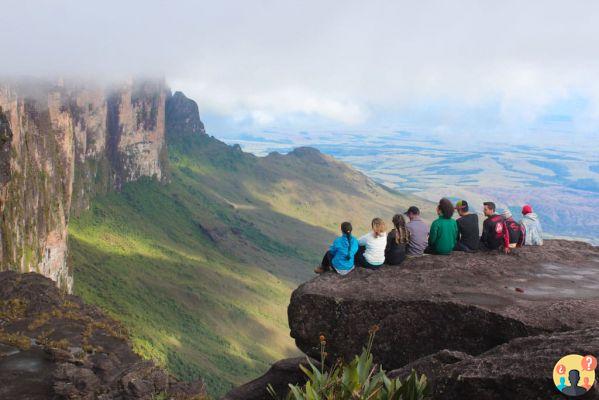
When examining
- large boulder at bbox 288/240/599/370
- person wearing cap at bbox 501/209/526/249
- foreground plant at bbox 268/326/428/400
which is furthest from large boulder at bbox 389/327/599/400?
person wearing cap at bbox 501/209/526/249

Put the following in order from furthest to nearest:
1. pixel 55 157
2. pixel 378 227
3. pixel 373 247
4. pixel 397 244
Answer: pixel 55 157 → pixel 397 244 → pixel 373 247 → pixel 378 227

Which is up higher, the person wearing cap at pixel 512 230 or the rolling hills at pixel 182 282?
the person wearing cap at pixel 512 230

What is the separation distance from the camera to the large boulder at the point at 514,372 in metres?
8.03

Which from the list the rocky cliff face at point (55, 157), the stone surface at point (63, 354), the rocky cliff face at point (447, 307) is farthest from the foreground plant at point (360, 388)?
the rocky cliff face at point (55, 157)

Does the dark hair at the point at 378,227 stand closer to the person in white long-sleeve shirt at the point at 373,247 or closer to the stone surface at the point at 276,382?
the person in white long-sleeve shirt at the point at 373,247

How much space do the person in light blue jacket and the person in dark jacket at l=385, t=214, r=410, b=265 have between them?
4.02 feet

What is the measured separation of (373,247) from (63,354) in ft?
88.5

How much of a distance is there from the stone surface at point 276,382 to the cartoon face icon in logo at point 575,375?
9992 millimetres

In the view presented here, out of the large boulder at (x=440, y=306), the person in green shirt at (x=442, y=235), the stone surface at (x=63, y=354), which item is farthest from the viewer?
the stone surface at (x=63, y=354)

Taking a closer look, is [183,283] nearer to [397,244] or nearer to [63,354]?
[63,354]

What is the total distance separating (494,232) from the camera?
17.8m

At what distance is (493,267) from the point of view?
16.5 meters

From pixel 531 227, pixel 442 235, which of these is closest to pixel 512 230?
pixel 531 227

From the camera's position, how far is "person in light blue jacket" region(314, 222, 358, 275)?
1625cm
